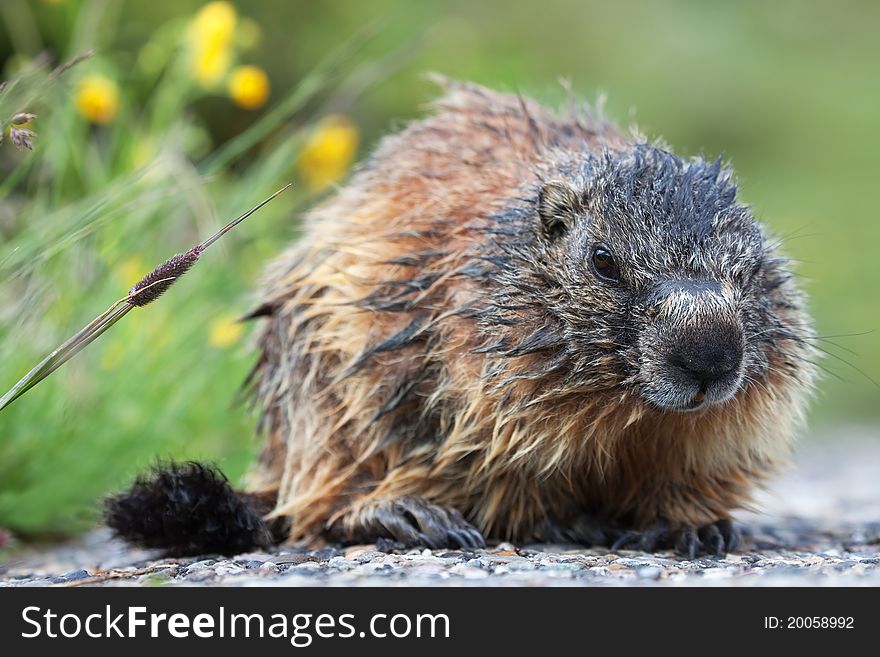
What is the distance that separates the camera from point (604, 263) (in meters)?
4.75

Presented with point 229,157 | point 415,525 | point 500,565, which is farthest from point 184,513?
point 229,157

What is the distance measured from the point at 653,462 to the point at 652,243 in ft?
3.50

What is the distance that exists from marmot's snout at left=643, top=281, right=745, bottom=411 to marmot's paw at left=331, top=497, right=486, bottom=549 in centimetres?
110

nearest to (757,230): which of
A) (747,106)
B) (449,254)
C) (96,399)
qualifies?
(449,254)

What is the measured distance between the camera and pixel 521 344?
4.82 m

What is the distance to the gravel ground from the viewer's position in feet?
12.8

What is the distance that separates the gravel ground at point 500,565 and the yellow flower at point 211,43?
282 cm

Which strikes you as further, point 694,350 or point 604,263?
point 604,263

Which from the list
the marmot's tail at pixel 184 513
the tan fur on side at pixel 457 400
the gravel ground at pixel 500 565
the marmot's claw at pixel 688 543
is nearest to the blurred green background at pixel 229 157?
the tan fur on side at pixel 457 400

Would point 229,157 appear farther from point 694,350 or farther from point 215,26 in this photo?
point 694,350

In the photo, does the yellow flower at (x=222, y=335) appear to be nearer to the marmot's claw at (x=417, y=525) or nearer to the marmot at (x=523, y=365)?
the marmot at (x=523, y=365)

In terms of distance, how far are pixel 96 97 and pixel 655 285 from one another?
3982mm

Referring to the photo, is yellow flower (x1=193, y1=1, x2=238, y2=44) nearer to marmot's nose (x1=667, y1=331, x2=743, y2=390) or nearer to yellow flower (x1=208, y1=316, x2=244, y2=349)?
yellow flower (x1=208, y1=316, x2=244, y2=349)

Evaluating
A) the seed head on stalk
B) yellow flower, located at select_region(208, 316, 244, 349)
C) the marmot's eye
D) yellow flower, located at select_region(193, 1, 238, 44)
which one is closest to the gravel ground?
the seed head on stalk
